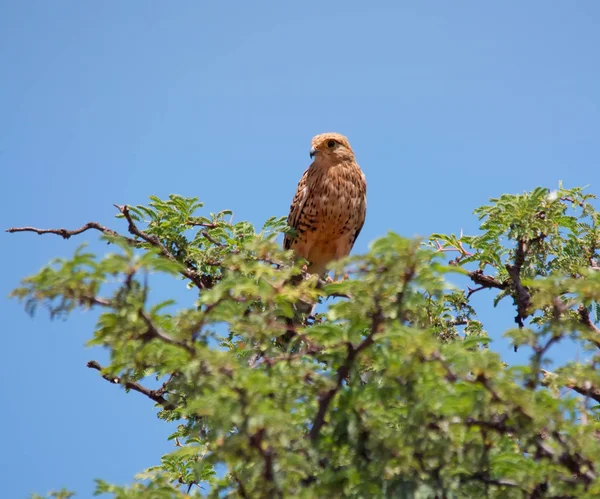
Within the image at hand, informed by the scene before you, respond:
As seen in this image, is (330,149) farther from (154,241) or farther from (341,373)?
(341,373)

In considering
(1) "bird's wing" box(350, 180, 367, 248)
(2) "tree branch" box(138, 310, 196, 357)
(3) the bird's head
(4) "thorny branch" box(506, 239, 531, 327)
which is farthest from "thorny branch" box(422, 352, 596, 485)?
(3) the bird's head

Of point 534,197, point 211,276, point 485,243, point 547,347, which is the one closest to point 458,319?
point 485,243

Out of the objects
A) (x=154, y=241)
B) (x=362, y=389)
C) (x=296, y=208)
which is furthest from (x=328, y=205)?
(x=362, y=389)

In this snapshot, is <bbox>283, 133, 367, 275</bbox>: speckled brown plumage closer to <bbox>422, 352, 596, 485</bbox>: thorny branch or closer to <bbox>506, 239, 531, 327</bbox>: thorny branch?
<bbox>506, 239, 531, 327</bbox>: thorny branch

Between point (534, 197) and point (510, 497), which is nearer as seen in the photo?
point (510, 497)

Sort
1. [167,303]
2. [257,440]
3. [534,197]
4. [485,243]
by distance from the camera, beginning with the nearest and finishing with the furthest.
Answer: [257,440] → [167,303] → [534,197] → [485,243]

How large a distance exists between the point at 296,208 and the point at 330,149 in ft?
2.39

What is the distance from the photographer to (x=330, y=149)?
8.96m

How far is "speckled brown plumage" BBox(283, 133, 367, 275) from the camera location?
8.68m

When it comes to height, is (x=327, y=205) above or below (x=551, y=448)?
above

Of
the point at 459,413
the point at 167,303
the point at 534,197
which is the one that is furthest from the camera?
the point at 534,197

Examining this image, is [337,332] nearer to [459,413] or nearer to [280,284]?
[280,284]

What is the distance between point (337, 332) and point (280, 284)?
0.34 m

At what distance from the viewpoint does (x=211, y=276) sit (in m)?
6.72
